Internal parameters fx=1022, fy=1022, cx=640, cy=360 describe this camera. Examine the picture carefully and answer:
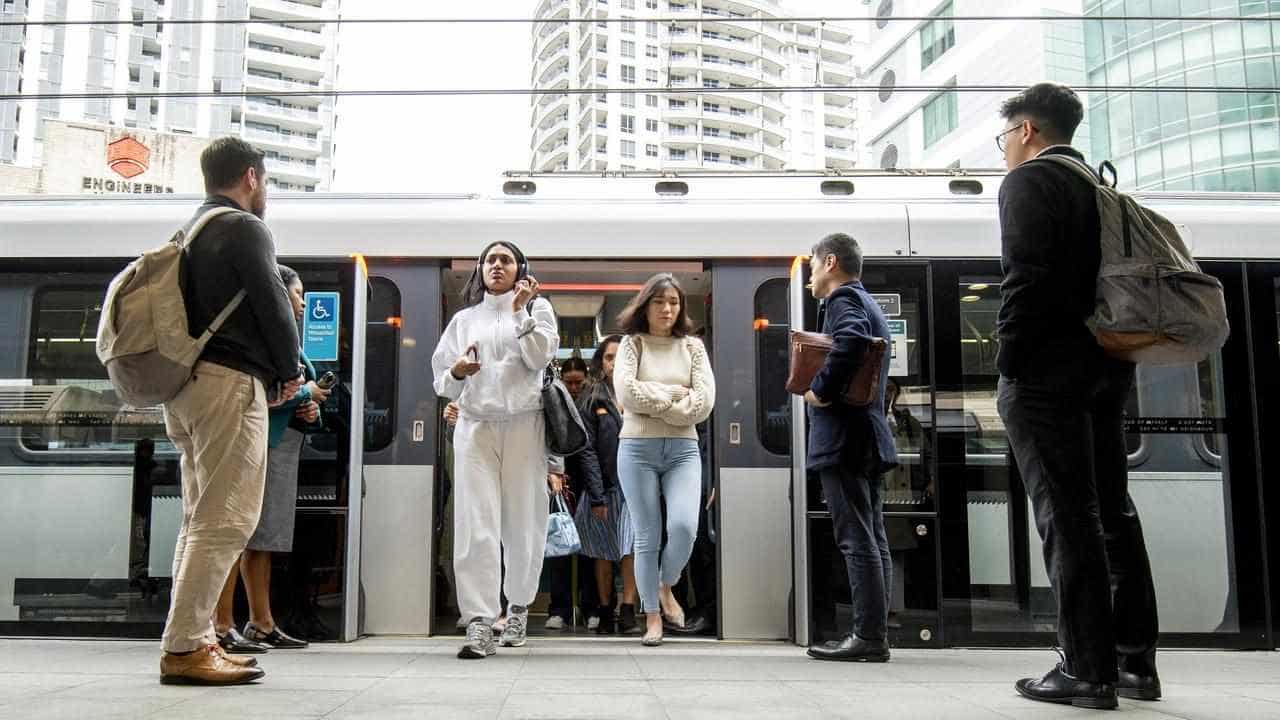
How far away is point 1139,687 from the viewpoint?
369 centimetres

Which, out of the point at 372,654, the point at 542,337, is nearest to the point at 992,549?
the point at 542,337

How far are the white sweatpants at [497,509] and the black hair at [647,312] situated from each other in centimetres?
77

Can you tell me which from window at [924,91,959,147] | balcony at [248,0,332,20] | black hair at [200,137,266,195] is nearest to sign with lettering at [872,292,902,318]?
black hair at [200,137,266,195]

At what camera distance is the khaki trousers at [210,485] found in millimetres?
3732

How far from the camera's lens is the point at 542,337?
198 inches

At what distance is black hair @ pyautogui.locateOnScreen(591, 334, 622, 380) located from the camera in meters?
6.98

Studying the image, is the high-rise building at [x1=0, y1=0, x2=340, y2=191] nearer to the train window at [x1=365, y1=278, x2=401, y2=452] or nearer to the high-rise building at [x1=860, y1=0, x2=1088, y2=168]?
the high-rise building at [x1=860, y1=0, x2=1088, y2=168]

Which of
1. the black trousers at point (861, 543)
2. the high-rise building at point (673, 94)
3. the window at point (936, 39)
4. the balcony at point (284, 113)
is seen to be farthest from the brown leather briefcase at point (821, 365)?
the balcony at point (284, 113)

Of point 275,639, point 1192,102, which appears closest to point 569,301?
point 275,639

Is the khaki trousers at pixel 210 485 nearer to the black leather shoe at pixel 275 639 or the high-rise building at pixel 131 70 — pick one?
the black leather shoe at pixel 275 639

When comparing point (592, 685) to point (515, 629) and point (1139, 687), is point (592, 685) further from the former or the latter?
point (1139, 687)

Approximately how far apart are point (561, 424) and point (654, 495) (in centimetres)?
74

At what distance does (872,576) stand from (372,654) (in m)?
2.38

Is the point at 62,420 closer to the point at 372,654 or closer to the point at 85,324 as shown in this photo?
the point at 85,324
